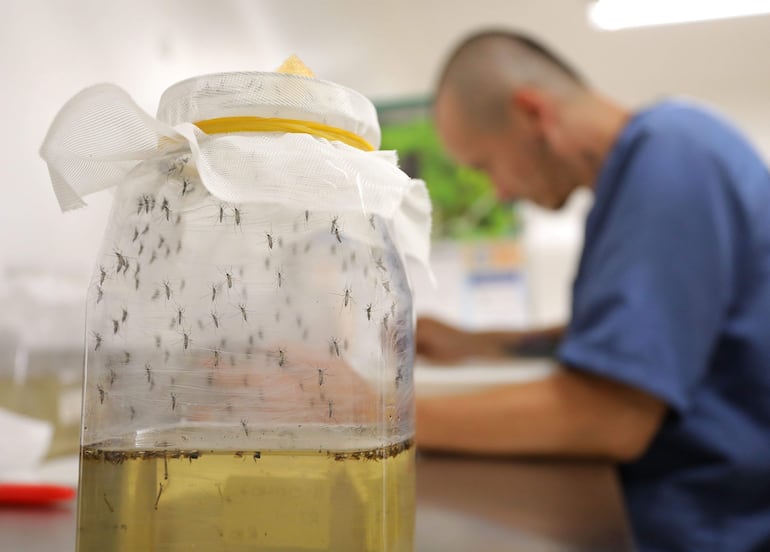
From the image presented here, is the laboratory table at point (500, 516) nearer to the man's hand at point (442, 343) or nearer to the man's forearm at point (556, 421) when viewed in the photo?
the man's forearm at point (556, 421)

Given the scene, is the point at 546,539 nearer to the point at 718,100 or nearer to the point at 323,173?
the point at 323,173

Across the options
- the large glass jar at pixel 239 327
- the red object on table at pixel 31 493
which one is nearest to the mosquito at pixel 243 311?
the large glass jar at pixel 239 327

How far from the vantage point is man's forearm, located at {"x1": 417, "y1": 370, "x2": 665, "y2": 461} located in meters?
0.79

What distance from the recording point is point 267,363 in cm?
27

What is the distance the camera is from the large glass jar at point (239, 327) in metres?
0.25

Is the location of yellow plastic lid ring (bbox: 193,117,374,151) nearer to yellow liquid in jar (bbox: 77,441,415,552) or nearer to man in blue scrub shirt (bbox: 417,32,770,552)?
yellow liquid in jar (bbox: 77,441,415,552)

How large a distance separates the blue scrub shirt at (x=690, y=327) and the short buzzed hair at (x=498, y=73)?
0.34 m

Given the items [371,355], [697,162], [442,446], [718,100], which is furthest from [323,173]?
[718,100]

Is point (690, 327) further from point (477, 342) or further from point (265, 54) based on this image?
point (265, 54)

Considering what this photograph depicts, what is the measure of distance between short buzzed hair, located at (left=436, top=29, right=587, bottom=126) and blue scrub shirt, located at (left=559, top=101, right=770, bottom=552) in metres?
0.34

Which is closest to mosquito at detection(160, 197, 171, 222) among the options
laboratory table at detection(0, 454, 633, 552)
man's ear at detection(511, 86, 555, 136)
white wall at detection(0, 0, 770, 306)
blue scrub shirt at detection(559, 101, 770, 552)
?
white wall at detection(0, 0, 770, 306)

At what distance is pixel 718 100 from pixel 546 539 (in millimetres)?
2155

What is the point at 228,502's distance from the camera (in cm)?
25

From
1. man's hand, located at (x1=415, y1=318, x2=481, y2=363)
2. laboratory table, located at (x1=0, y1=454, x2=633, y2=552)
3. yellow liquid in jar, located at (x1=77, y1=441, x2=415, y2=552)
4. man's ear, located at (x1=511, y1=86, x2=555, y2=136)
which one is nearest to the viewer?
yellow liquid in jar, located at (x1=77, y1=441, x2=415, y2=552)
